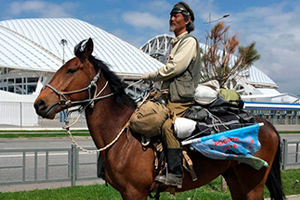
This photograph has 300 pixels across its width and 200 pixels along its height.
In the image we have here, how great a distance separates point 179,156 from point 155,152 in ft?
0.87

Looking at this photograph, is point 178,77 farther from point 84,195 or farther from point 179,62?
point 84,195

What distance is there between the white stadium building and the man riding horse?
2344cm

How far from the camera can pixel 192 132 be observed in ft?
11.0

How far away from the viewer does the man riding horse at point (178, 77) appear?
3146 mm

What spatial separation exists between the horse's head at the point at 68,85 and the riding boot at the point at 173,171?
1.13 meters

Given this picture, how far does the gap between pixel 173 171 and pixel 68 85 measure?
1451 mm

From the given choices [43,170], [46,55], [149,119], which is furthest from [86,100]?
[46,55]

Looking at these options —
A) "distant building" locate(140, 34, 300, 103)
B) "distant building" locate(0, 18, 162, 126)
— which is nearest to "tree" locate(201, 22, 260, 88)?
"distant building" locate(0, 18, 162, 126)

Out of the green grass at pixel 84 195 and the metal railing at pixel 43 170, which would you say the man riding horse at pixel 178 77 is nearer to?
the green grass at pixel 84 195

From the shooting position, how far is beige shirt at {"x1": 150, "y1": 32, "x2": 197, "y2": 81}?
314 centimetres

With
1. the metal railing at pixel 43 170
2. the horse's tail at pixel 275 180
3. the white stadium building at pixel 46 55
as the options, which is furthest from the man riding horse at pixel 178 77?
the white stadium building at pixel 46 55

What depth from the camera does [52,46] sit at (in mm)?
47750

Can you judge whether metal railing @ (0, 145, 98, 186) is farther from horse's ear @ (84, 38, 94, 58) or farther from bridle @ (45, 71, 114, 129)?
horse's ear @ (84, 38, 94, 58)

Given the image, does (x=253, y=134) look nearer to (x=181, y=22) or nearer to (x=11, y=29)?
(x=181, y=22)
